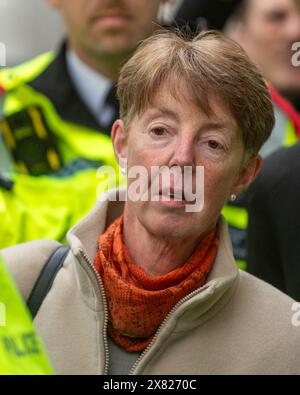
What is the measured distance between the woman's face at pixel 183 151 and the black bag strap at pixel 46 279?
24cm

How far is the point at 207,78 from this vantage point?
127 inches

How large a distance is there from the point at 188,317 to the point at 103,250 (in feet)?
1.02

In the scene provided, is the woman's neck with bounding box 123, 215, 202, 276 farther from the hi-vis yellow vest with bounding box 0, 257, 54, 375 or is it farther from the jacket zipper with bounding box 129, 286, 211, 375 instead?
the hi-vis yellow vest with bounding box 0, 257, 54, 375

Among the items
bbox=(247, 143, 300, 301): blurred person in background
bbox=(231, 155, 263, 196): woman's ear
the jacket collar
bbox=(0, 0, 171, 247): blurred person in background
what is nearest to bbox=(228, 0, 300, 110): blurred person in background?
bbox=(0, 0, 171, 247): blurred person in background

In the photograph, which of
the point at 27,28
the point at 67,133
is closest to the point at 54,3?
the point at 67,133

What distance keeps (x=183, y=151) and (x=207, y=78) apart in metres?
0.21

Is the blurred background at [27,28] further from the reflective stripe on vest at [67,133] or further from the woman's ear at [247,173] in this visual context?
the woman's ear at [247,173]

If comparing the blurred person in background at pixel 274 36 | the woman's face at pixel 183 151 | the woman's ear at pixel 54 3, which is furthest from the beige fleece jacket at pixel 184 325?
the blurred person in background at pixel 274 36

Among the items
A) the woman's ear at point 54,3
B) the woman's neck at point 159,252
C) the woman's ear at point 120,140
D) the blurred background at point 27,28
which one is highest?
the woman's ear at point 120,140

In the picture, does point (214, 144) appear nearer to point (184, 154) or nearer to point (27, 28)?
point (184, 154)

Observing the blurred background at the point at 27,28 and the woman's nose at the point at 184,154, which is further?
the blurred background at the point at 27,28

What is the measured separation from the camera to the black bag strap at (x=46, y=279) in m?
3.27

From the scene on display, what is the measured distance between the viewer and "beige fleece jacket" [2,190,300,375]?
319cm
